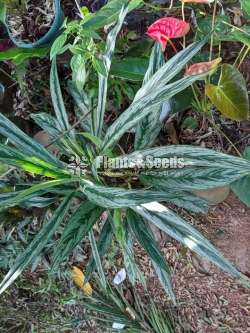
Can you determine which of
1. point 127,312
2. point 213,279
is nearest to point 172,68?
point 213,279

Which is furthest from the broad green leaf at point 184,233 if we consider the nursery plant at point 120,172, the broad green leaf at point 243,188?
the broad green leaf at point 243,188

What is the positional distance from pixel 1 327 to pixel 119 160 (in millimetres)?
1050

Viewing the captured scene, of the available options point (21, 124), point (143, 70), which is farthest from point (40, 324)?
point (143, 70)

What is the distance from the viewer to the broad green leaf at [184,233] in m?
1.10

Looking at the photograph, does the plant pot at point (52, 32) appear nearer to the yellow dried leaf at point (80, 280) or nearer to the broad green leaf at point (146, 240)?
the broad green leaf at point (146, 240)

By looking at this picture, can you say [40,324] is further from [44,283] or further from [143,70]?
[143,70]

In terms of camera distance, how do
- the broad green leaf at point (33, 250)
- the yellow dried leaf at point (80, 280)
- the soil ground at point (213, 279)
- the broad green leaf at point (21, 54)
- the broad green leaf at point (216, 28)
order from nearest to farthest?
the broad green leaf at point (33, 250)
the broad green leaf at point (216, 28)
the broad green leaf at point (21, 54)
the soil ground at point (213, 279)
the yellow dried leaf at point (80, 280)

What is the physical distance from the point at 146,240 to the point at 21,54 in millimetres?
624

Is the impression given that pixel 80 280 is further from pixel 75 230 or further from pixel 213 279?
pixel 75 230

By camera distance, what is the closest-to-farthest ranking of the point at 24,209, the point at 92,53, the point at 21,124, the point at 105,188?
the point at 105,188
the point at 92,53
the point at 24,209
the point at 21,124

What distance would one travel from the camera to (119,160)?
1.20 metres

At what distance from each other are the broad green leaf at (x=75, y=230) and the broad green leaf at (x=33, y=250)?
31mm

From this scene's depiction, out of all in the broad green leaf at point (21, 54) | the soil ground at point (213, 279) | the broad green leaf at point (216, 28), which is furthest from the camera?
the soil ground at point (213, 279)

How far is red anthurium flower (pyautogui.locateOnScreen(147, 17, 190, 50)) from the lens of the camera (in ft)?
3.89
